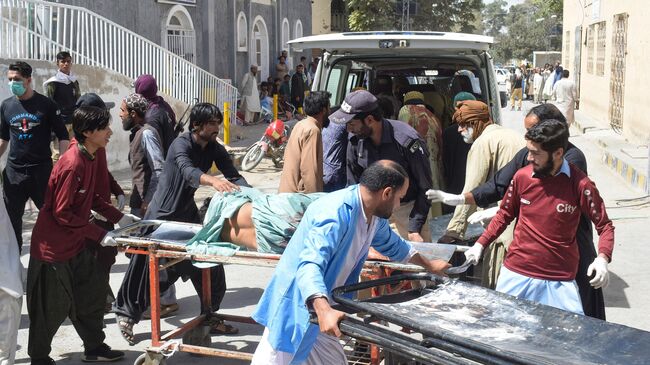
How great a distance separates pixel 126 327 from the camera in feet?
19.5

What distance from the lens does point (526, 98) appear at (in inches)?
1575

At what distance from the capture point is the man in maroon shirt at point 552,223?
4.39 meters

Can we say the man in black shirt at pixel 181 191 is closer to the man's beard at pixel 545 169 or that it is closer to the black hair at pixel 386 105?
the black hair at pixel 386 105

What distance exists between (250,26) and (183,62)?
824 centimetres

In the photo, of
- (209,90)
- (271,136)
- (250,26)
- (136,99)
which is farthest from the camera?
(250,26)

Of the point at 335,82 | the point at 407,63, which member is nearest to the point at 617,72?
the point at 407,63

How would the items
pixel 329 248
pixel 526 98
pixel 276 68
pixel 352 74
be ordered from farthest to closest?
pixel 526 98 < pixel 276 68 < pixel 352 74 < pixel 329 248

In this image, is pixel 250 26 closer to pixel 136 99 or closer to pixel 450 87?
pixel 450 87

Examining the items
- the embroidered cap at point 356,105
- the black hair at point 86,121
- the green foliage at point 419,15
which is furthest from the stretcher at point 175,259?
the green foliage at point 419,15

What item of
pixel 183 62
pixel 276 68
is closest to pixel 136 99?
pixel 183 62

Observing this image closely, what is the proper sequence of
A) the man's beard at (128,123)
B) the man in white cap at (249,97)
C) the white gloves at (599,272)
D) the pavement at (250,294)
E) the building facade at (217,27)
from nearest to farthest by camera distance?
the white gloves at (599,272) → the pavement at (250,294) → the man's beard at (128,123) → the building facade at (217,27) → the man in white cap at (249,97)

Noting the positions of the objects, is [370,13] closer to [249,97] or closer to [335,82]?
[249,97]

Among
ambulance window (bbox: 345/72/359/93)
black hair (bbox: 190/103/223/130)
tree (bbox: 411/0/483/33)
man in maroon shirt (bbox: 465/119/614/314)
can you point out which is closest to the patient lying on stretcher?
black hair (bbox: 190/103/223/130)

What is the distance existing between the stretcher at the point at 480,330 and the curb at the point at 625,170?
8.80 meters
